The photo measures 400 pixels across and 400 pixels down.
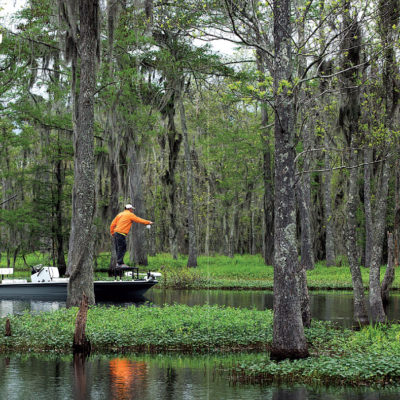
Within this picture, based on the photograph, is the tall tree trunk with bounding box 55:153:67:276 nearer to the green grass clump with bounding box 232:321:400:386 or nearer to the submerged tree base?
the green grass clump with bounding box 232:321:400:386

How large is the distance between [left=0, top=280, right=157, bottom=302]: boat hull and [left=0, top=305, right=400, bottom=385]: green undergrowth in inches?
260

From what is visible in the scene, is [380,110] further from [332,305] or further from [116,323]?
[116,323]

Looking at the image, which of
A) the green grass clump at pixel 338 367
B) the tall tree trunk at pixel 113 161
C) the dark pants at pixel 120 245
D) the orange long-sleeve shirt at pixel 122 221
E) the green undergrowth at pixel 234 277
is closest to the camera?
the green grass clump at pixel 338 367

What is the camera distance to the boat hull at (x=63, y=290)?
22312 millimetres

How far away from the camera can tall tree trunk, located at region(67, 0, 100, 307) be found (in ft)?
57.3

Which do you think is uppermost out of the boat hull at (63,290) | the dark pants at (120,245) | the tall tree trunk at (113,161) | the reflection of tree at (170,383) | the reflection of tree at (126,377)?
the tall tree trunk at (113,161)

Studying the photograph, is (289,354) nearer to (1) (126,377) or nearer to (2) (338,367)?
(2) (338,367)

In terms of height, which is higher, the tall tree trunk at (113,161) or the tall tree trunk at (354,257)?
the tall tree trunk at (113,161)

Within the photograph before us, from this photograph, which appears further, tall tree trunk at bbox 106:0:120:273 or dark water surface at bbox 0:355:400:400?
tall tree trunk at bbox 106:0:120:273

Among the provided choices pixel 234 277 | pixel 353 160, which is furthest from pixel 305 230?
pixel 353 160

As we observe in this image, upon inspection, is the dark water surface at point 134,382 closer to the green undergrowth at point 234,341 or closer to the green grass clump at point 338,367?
the green grass clump at point 338,367

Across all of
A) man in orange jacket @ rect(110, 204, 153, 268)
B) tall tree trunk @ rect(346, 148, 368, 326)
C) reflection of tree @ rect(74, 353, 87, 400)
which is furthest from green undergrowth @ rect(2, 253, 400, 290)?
reflection of tree @ rect(74, 353, 87, 400)

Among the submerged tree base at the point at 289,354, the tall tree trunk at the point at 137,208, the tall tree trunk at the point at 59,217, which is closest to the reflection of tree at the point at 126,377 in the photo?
the submerged tree base at the point at 289,354

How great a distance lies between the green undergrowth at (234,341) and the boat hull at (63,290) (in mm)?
6600
